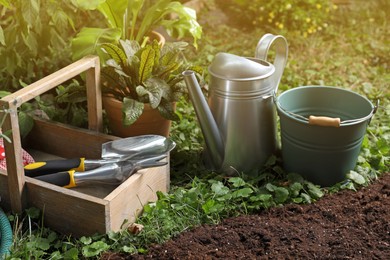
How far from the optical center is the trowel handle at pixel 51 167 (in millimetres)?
2242

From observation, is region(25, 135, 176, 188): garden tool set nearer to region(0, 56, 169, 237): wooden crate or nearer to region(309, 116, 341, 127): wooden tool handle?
region(0, 56, 169, 237): wooden crate

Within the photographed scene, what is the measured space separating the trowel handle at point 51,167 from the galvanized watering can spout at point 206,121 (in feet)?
1.61

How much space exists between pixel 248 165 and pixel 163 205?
1.50ft

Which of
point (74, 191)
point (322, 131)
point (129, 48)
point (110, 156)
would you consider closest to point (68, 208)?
point (74, 191)

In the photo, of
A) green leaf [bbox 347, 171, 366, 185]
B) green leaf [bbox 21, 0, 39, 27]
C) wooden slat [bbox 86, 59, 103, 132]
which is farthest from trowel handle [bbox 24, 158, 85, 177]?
green leaf [bbox 347, 171, 366, 185]

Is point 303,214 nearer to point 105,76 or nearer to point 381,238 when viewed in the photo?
point 381,238

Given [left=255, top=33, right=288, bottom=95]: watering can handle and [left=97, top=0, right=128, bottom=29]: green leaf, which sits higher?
[left=97, top=0, right=128, bottom=29]: green leaf

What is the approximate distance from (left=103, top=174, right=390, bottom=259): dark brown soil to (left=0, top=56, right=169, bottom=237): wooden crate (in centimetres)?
16

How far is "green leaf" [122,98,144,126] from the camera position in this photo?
234 cm

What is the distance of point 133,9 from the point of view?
2.90 m

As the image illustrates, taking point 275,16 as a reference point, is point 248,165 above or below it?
below

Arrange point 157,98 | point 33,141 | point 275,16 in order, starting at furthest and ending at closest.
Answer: point 275,16 → point 33,141 → point 157,98

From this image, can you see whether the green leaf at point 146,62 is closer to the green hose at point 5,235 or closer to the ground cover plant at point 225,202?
the ground cover plant at point 225,202

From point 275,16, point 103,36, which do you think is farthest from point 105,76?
point 275,16
